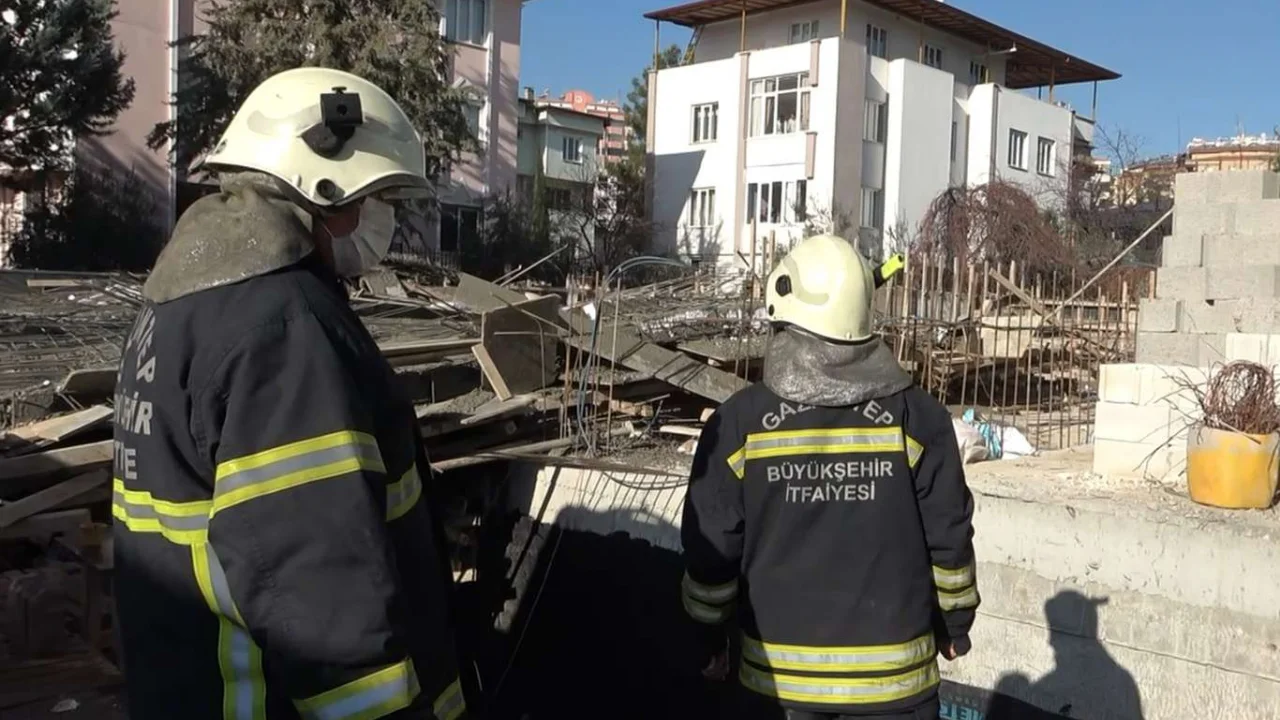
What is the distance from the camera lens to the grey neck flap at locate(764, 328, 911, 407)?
3125 millimetres

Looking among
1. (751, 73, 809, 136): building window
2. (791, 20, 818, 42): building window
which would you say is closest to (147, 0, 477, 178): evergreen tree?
(751, 73, 809, 136): building window

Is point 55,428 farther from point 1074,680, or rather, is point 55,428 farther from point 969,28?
point 969,28

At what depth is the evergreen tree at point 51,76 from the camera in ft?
65.3

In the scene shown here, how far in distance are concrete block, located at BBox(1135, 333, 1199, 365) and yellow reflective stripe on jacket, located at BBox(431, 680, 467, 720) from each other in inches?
237

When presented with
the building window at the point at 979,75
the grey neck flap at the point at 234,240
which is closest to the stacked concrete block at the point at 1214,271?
the grey neck flap at the point at 234,240

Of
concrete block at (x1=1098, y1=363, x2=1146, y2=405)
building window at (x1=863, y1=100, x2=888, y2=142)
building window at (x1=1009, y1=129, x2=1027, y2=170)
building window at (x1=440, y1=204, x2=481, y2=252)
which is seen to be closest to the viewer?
concrete block at (x1=1098, y1=363, x2=1146, y2=405)

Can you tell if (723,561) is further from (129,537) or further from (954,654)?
(129,537)

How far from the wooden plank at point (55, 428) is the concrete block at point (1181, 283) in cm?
635

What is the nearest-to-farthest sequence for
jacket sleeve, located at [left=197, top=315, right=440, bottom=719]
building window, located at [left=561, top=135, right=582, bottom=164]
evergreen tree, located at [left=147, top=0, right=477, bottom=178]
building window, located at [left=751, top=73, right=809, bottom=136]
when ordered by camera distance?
jacket sleeve, located at [left=197, top=315, right=440, bottom=719] → evergreen tree, located at [left=147, top=0, right=477, bottom=178] → building window, located at [left=751, top=73, right=809, bottom=136] → building window, located at [left=561, top=135, right=582, bottom=164]

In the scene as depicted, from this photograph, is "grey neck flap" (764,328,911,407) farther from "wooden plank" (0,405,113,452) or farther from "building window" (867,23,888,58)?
"building window" (867,23,888,58)

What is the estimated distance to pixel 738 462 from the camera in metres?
3.17

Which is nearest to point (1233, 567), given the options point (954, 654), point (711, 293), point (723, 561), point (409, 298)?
point (954, 654)

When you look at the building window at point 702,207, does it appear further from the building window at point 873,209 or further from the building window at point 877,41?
the building window at point 877,41

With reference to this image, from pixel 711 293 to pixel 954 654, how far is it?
7.40m
